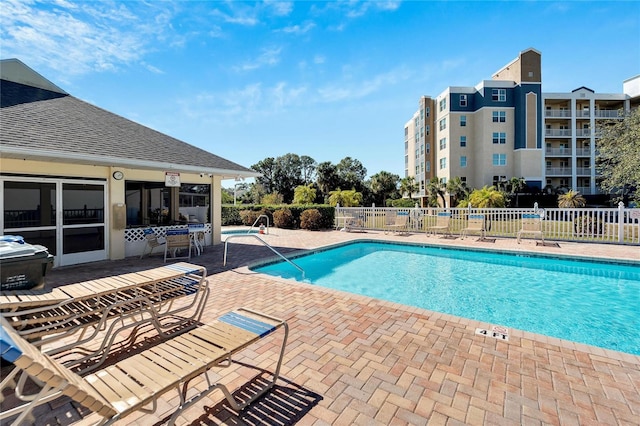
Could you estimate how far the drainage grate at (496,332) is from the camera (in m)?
3.67

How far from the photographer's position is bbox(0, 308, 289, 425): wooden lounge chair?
1371 millimetres

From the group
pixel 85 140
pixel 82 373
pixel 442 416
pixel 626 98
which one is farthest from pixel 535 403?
pixel 626 98

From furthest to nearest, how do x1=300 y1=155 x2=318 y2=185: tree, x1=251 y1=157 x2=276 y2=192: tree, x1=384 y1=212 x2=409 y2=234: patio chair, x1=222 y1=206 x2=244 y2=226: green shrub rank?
x1=300 y1=155 x2=318 y2=185: tree, x1=251 y1=157 x2=276 y2=192: tree, x1=222 y1=206 x2=244 y2=226: green shrub, x1=384 y1=212 x2=409 y2=234: patio chair

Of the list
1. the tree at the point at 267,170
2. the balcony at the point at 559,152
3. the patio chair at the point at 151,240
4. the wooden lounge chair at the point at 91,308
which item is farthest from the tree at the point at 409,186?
the wooden lounge chair at the point at 91,308

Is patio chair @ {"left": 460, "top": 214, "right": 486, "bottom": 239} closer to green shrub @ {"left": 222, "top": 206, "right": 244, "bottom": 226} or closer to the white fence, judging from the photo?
the white fence

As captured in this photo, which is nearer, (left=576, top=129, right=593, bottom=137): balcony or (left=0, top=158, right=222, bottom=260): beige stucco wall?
(left=0, top=158, right=222, bottom=260): beige stucco wall

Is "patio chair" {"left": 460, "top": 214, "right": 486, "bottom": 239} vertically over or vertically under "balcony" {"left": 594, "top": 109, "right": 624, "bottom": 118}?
under

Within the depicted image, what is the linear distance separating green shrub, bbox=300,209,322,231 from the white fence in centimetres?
430

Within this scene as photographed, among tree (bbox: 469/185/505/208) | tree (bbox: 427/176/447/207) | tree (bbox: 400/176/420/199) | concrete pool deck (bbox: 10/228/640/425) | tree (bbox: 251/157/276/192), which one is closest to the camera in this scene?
concrete pool deck (bbox: 10/228/640/425)

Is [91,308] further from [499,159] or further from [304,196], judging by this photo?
[499,159]

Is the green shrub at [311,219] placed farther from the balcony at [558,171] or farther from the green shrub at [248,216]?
the balcony at [558,171]

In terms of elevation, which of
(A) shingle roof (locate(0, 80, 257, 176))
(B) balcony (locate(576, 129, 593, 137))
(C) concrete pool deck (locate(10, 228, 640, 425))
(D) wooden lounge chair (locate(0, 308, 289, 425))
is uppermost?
(B) balcony (locate(576, 129, 593, 137))

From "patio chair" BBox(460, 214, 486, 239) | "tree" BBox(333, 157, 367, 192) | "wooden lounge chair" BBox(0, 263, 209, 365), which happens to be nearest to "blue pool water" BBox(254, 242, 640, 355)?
"patio chair" BBox(460, 214, 486, 239)

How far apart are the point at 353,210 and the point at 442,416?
577 inches
